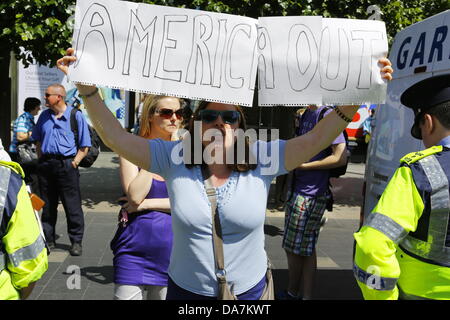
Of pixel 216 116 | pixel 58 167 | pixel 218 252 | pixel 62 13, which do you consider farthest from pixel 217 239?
pixel 62 13

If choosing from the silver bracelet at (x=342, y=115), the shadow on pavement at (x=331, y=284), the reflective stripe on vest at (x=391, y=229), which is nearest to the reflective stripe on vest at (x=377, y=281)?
the reflective stripe on vest at (x=391, y=229)

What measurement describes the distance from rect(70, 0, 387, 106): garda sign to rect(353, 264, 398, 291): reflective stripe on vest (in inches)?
28.9

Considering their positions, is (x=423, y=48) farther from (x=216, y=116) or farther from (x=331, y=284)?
(x=331, y=284)

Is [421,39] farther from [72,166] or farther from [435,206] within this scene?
[72,166]

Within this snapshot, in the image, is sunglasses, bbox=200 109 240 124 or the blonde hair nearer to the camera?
sunglasses, bbox=200 109 240 124

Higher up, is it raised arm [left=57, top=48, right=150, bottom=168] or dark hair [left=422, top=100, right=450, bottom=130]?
dark hair [left=422, top=100, right=450, bottom=130]

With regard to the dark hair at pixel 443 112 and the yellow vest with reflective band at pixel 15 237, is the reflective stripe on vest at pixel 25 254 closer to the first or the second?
the yellow vest with reflective band at pixel 15 237

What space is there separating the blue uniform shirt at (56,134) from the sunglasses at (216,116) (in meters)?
4.03

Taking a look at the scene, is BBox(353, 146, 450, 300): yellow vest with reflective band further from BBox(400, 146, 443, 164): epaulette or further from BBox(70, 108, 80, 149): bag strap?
BBox(70, 108, 80, 149): bag strap

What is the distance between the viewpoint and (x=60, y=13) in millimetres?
7547

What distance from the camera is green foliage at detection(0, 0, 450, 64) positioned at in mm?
7215

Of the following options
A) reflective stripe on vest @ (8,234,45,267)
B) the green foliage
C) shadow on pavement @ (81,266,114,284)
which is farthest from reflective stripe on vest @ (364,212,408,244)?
the green foliage

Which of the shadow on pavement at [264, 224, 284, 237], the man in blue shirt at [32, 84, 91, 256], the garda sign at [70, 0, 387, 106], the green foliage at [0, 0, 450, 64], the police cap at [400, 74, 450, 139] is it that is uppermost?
the green foliage at [0, 0, 450, 64]

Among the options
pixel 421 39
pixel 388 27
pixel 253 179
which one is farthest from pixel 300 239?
pixel 388 27
